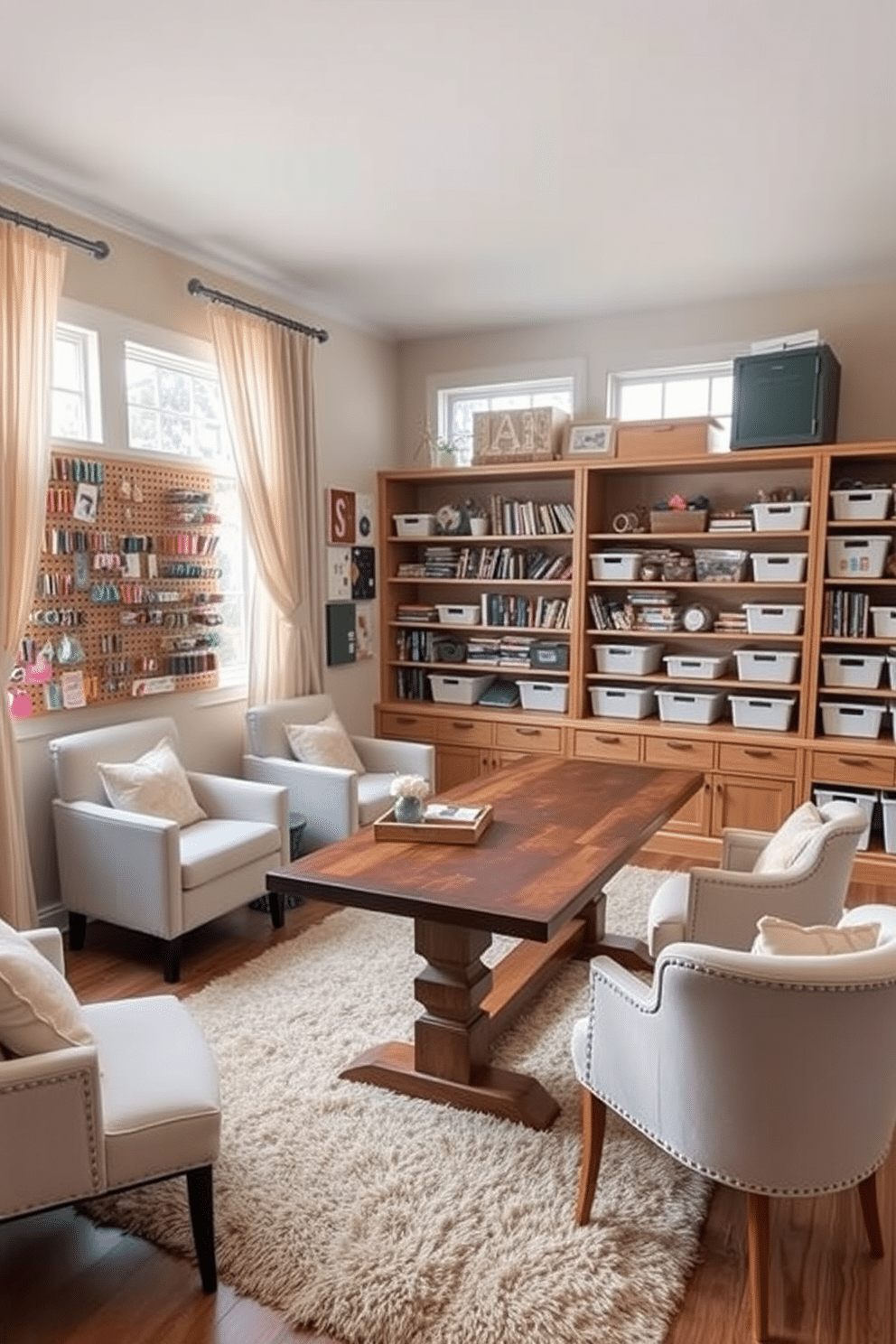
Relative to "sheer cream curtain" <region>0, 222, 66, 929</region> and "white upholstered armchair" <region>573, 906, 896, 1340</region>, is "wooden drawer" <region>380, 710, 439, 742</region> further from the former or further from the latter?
"white upholstered armchair" <region>573, 906, 896, 1340</region>

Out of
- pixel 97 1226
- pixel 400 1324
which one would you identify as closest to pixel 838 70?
pixel 400 1324

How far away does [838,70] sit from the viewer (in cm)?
248

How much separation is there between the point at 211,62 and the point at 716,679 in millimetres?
3443

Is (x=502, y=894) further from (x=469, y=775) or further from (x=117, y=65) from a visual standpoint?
(x=469, y=775)

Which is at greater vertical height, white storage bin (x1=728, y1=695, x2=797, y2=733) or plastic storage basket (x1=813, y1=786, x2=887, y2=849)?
white storage bin (x1=728, y1=695, x2=797, y2=733)

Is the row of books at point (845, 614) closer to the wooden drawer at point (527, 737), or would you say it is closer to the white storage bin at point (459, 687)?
the wooden drawer at point (527, 737)

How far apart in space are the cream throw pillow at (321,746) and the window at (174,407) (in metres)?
1.30

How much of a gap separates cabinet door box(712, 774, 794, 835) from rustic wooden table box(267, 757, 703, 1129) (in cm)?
163

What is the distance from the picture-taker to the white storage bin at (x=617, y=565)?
184 inches

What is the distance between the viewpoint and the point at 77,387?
3.51 meters

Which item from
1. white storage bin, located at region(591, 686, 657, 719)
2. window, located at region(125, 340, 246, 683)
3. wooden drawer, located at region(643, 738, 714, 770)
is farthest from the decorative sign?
wooden drawer, located at region(643, 738, 714, 770)

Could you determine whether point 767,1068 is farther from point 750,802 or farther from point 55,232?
point 55,232

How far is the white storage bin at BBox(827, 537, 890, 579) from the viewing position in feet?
13.5

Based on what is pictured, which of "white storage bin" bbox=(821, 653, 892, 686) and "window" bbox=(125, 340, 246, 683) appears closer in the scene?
"window" bbox=(125, 340, 246, 683)
